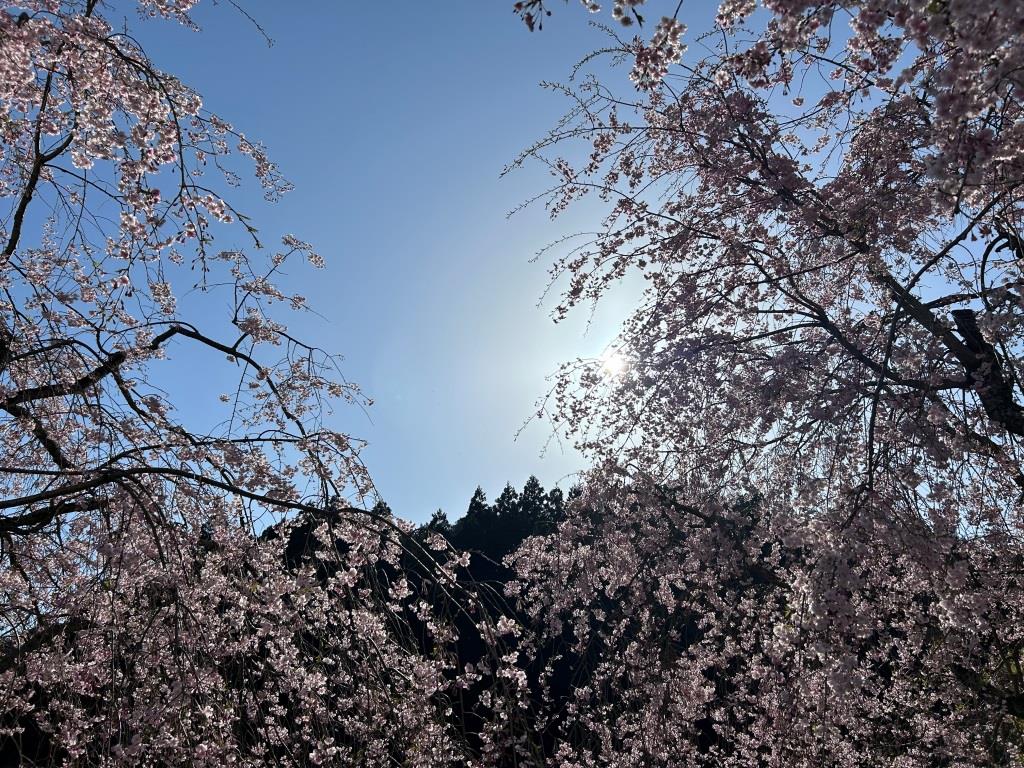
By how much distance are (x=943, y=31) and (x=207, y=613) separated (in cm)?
551

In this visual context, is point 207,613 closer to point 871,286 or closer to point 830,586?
point 830,586

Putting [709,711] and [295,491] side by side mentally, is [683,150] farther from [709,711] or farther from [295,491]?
[709,711]

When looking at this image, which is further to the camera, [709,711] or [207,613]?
[709,711]

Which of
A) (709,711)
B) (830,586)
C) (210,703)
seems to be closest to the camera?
(830,586)

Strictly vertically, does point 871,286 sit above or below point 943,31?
above

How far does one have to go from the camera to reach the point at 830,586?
3.62 m

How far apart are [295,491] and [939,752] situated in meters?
7.52

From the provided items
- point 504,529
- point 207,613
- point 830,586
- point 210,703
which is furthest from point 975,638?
point 504,529

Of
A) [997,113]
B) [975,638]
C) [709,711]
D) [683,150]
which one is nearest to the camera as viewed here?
[997,113]

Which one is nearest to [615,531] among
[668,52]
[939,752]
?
[939,752]

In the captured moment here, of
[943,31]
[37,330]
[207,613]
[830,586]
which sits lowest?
[830,586]

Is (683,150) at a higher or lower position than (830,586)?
higher

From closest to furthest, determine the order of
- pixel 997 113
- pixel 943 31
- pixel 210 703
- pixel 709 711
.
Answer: pixel 943 31 → pixel 997 113 → pixel 210 703 → pixel 709 711

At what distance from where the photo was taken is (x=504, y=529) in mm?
24141
